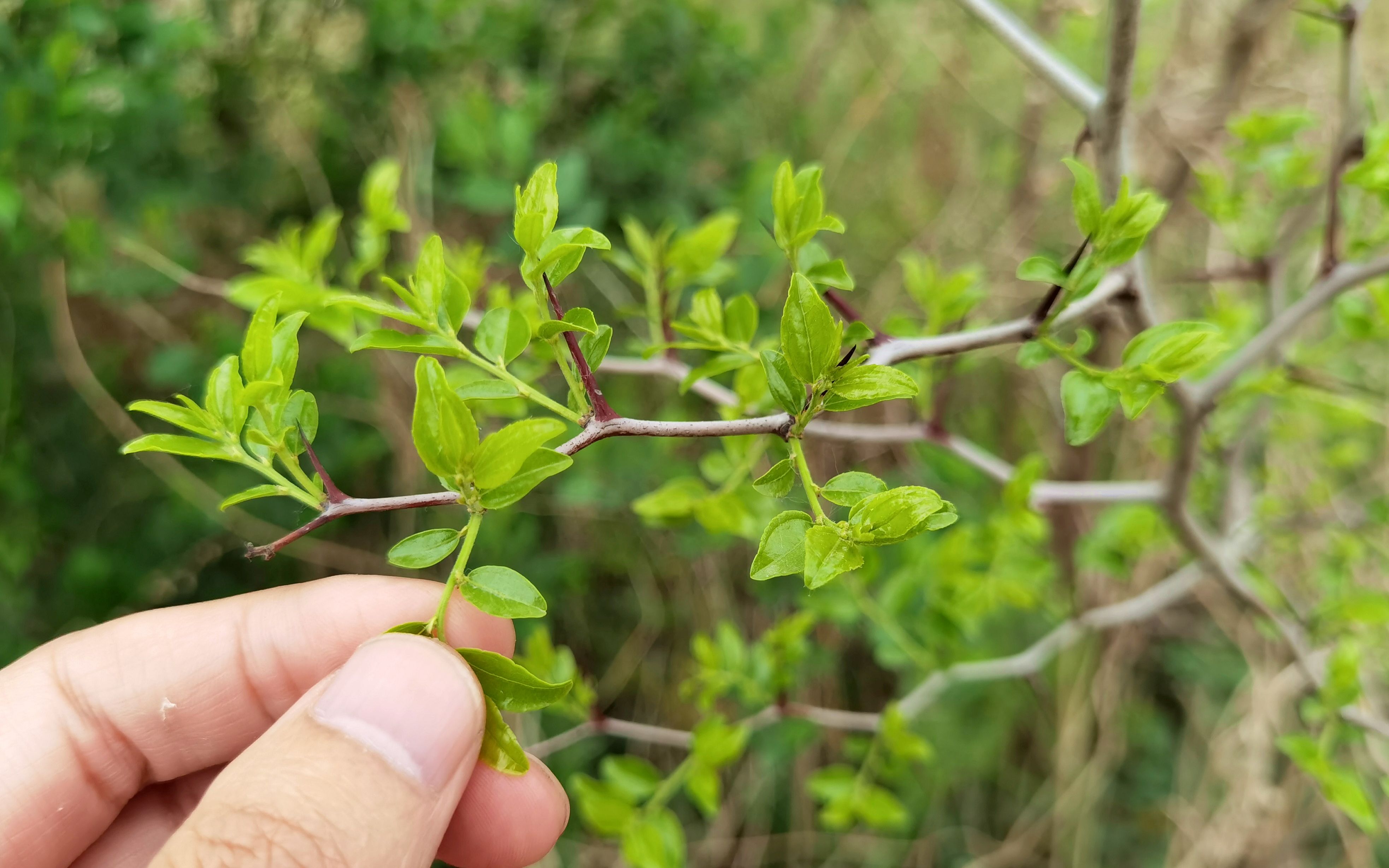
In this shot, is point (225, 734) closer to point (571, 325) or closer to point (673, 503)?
point (673, 503)

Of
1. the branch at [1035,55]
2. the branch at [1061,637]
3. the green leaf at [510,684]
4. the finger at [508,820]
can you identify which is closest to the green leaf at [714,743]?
the finger at [508,820]

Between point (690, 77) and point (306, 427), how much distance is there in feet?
3.96

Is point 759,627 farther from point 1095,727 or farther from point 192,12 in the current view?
point 192,12

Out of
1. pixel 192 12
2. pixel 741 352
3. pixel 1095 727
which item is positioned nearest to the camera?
pixel 741 352

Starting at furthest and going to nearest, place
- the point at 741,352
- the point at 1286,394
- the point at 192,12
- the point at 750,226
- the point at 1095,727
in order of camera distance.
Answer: the point at 1095,727, the point at 750,226, the point at 192,12, the point at 1286,394, the point at 741,352

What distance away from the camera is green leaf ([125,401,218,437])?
491mm

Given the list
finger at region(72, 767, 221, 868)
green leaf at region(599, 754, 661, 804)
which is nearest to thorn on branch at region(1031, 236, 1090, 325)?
green leaf at region(599, 754, 661, 804)

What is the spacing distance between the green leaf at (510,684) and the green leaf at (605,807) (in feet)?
1.38

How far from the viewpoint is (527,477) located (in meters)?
0.44

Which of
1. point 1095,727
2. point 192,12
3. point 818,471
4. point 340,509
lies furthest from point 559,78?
point 1095,727

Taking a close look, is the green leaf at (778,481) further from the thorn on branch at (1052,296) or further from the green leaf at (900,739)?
the green leaf at (900,739)

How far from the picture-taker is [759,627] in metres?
1.77

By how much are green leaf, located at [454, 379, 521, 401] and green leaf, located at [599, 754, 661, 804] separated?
61 cm

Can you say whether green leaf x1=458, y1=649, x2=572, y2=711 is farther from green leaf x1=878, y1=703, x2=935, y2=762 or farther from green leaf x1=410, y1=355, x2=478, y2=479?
green leaf x1=878, y1=703, x2=935, y2=762
